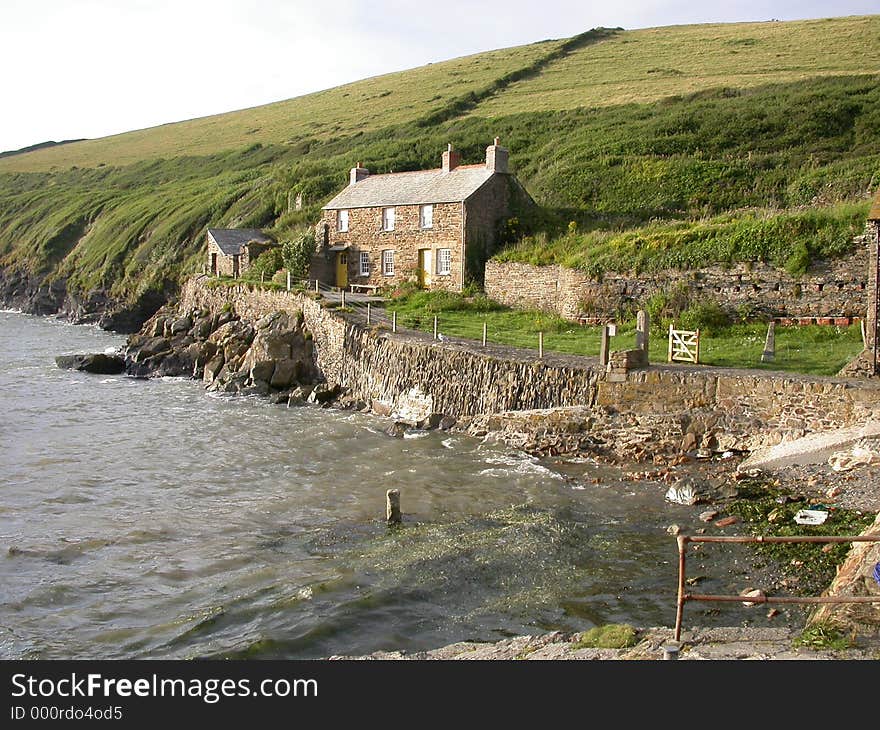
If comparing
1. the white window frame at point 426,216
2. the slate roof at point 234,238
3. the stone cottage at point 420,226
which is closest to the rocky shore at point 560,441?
the slate roof at point 234,238

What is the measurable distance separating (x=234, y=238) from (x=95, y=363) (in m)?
16.7

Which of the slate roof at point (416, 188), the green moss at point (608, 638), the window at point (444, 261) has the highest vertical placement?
the slate roof at point (416, 188)

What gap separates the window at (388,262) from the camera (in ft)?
134

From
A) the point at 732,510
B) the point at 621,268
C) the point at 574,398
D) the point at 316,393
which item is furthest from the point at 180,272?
the point at 732,510

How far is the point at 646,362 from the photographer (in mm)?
22047

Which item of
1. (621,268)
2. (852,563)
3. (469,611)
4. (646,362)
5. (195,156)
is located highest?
(195,156)

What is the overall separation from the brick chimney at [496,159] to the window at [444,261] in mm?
4548

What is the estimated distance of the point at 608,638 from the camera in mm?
9492

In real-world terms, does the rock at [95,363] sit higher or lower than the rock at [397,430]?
higher

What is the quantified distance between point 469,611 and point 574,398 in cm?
1121

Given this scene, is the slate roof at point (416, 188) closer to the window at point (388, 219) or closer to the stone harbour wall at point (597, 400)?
the window at point (388, 219)

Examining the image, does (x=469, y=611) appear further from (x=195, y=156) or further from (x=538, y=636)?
(x=195, y=156)

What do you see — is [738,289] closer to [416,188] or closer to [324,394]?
[324,394]

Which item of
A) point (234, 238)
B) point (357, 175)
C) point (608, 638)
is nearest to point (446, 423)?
point (608, 638)
